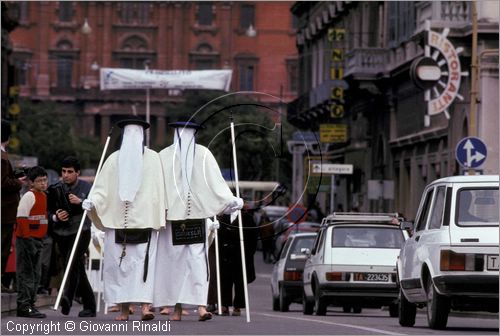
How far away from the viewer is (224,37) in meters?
140

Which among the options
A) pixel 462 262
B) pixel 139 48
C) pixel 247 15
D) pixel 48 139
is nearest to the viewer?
pixel 462 262

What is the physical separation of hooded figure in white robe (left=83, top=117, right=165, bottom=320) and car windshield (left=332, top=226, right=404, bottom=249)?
25.6ft

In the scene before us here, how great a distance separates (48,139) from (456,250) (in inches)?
3469

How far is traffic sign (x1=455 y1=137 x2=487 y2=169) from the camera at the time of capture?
32.1 m

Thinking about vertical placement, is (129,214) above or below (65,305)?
above

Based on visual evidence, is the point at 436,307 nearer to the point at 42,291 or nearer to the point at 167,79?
the point at 42,291

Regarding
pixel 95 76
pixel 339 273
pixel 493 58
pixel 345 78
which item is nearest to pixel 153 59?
pixel 95 76

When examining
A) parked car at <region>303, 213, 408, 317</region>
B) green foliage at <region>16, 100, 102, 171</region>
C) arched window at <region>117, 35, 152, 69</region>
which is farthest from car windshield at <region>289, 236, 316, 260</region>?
arched window at <region>117, 35, 152, 69</region>

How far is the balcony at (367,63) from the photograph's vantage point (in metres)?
56.7

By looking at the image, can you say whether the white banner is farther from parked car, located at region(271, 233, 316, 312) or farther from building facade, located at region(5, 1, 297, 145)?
parked car, located at region(271, 233, 316, 312)

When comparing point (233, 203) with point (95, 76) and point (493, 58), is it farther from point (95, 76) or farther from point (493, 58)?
point (95, 76)

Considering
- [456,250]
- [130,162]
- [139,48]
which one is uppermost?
[139,48]

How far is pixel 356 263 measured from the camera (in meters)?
24.4

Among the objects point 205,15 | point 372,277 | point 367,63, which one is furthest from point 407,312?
point 205,15
